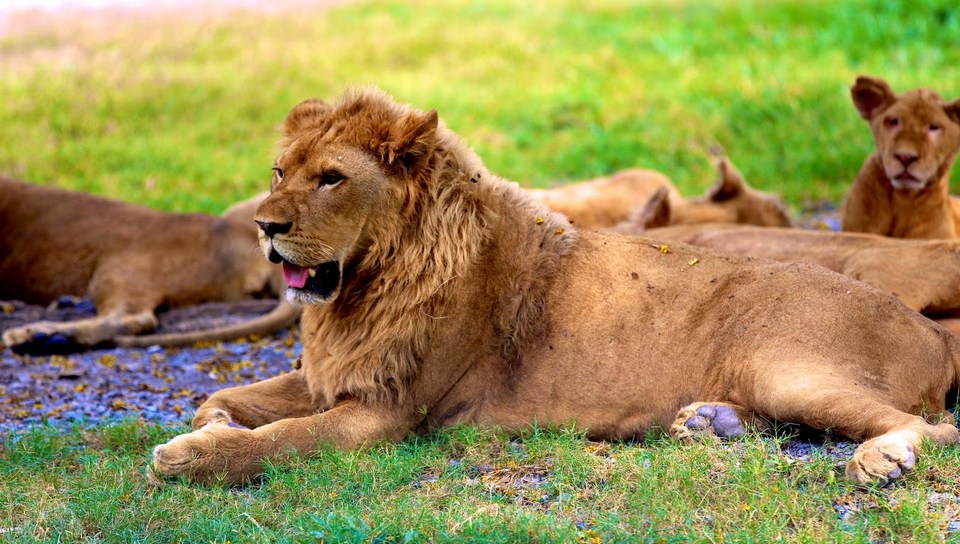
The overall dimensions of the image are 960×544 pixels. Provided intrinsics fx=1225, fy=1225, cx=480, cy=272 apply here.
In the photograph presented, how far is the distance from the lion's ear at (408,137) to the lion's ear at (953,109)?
3.54 m

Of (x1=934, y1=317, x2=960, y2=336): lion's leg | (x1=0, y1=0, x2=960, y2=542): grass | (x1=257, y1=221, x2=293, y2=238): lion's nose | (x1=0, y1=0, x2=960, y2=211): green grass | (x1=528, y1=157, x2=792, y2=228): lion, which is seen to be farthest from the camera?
(x1=0, y1=0, x2=960, y2=211): green grass

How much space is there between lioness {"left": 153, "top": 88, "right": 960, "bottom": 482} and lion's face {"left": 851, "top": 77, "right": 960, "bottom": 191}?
227cm

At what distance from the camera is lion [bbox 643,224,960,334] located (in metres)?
5.74

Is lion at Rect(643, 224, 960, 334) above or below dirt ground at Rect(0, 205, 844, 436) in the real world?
above

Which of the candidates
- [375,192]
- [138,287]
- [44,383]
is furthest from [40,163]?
[375,192]

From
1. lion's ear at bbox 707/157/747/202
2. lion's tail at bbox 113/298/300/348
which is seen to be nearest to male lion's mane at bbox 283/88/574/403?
lion's tail at bbox 113/298/300/348

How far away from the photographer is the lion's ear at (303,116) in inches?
189

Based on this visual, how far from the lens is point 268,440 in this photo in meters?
4.34

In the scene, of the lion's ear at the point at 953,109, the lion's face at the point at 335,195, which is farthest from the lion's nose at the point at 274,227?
the lion's ear at the point at 953,109

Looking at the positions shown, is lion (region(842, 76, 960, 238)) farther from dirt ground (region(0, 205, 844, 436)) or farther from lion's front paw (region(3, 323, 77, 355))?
lion's front paw (region(3, 323, 77, 355))

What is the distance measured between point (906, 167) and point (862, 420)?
3.04 m

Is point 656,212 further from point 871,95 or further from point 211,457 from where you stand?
point 211,457

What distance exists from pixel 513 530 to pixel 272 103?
10.2 meters

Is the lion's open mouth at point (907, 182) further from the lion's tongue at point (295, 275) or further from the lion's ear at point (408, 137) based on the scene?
the lion's tongue at point (295, 275)
